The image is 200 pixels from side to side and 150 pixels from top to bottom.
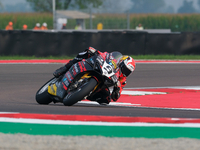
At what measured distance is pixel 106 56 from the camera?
6.78 metres

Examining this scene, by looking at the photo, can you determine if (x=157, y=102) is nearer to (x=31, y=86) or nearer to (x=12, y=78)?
(x=31, y=86)

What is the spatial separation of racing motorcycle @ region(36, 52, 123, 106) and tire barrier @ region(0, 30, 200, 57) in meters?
10.5

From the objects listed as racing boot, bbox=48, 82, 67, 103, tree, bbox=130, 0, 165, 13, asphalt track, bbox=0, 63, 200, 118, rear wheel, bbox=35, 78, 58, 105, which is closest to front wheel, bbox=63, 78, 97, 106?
asphalt track, bbox=0, 63, 200, 118

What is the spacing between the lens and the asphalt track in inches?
251

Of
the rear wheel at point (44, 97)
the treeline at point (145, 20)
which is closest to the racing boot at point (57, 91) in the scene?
the rear wheel at point (44, 97)

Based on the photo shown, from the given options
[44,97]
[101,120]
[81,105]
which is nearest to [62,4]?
[44,97]

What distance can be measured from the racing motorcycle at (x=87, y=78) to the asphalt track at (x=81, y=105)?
232mm

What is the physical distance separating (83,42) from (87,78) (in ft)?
36.0

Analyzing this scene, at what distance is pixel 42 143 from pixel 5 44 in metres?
13.3

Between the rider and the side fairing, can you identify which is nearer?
the side fairing

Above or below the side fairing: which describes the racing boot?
below

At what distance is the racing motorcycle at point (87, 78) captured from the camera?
6469 millimetres

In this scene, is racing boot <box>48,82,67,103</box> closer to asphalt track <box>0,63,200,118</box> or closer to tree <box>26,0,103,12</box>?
asphalt track <box>0,63,200,118</box>

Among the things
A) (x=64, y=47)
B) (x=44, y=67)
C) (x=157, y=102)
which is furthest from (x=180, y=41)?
(x=157, y=102)
